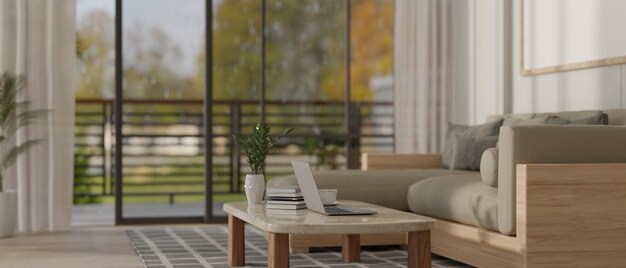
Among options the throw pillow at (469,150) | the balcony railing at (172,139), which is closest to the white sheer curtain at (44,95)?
the balcony railing at (172,139)

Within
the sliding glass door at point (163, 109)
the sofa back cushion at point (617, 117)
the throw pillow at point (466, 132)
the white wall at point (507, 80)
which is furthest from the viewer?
the sliding glass door at point (163, 109)

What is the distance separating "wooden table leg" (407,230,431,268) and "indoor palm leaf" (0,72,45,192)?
11.9ft

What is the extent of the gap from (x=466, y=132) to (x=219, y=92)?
3.65 m

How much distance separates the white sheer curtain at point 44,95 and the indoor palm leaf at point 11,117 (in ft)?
0.23

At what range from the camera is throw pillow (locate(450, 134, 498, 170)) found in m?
6.06

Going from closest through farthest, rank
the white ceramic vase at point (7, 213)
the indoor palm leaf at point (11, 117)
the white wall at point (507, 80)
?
the white wall at point (507, 80)
the white ceramic vase at point (7, 213)
the indoor palm leaf at point (11, 117)

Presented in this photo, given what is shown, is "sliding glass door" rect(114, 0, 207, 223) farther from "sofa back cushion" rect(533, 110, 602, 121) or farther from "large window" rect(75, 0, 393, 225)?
"sofa back cushion" rect(533, 110, 602, 121)

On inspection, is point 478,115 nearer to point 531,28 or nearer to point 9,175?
point 531,28

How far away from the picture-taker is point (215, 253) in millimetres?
5734

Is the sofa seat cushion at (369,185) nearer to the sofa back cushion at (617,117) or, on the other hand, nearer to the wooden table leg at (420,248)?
the sofa back cushion at (617,117)

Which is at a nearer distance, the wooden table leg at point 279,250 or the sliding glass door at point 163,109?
the wooden table leg at point 279,250

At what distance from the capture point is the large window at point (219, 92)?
29.5ft

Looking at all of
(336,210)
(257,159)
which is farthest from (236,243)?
(336,210)

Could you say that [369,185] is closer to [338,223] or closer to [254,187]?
[254,187]
